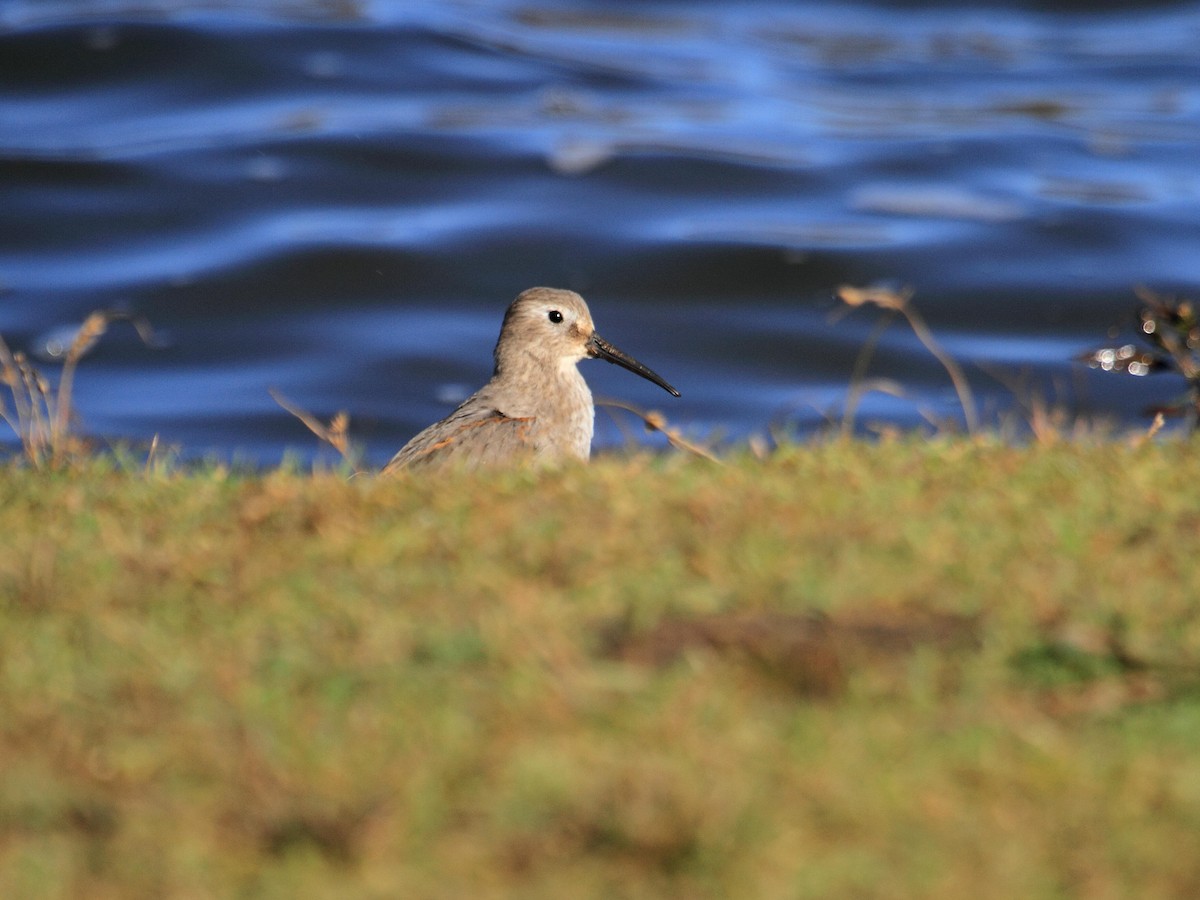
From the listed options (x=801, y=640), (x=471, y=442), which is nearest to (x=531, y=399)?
(x=471, y=442)

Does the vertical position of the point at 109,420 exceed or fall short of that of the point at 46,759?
it falls short

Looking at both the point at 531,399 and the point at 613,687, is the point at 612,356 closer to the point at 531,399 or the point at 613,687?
the point at 531,399

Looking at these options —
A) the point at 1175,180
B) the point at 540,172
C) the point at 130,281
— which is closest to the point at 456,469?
the point at 130,281

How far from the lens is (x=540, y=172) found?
513 inches

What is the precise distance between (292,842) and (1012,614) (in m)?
1.38

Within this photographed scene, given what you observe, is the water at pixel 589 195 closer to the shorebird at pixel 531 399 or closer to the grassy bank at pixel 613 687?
the shorebird at pixel 531 399

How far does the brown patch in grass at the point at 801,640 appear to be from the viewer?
3.02m

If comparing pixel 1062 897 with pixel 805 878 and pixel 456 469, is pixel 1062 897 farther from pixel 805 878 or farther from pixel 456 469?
pixel 456 469

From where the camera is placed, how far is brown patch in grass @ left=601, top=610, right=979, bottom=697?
9.92 feet

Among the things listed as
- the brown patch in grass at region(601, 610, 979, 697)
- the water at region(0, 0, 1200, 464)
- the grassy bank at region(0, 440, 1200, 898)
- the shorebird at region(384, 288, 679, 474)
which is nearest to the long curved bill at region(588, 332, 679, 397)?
the shorebird at region(384, 288, 679, 474)

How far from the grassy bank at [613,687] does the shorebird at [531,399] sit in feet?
6.57

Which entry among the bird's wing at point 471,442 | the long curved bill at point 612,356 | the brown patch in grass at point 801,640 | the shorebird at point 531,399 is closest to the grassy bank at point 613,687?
the brown patch in grass at point 801,640

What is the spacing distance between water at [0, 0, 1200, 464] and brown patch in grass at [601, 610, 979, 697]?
5841 millimetres

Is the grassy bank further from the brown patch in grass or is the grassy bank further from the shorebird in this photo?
the shorebird
